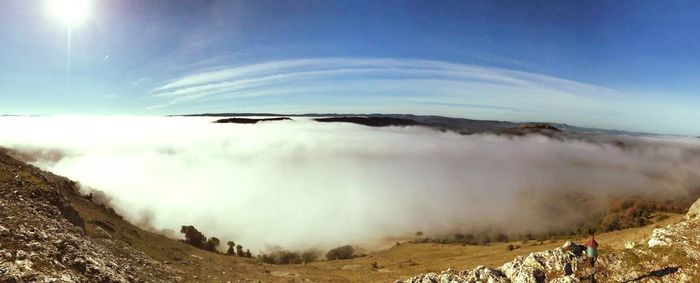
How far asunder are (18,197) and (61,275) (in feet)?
45.4

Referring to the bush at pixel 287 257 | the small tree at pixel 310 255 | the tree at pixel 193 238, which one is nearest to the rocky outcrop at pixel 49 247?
the tree at pixel 193 238

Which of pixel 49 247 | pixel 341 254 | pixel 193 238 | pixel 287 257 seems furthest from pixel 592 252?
pixel 287 257

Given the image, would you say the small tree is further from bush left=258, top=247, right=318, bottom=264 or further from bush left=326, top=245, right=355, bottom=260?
bush left=326, top=245, right=355, bottom=260

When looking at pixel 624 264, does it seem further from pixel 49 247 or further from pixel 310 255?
pixel 310 255

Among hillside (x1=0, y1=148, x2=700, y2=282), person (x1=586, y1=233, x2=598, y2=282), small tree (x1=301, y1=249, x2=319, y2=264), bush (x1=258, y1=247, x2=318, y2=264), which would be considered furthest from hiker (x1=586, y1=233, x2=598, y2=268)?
small tree (x1=301, y1=249, x2=319, y2=264)

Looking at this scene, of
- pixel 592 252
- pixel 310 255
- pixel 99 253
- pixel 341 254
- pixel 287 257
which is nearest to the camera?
pixel 592 252

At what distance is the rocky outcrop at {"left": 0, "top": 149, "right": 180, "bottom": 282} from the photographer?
23625 mm

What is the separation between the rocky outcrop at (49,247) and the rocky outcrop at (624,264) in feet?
83.4

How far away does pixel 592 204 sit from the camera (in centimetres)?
18300

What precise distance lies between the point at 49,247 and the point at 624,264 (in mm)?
37662

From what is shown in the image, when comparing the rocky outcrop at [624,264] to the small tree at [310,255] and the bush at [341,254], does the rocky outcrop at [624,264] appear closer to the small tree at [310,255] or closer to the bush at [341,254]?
the bush at [341,254]

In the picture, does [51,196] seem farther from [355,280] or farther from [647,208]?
[647,208]

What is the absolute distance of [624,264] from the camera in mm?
26078

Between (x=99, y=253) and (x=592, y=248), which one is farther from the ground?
(x=592, y=248)
